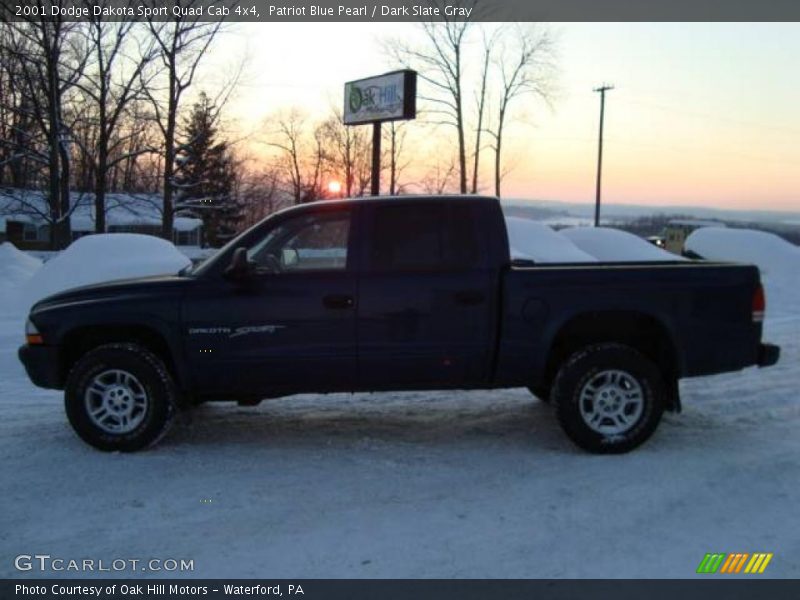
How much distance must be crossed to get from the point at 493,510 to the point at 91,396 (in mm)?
3000

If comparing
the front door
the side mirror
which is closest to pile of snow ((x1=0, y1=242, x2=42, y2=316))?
the front door

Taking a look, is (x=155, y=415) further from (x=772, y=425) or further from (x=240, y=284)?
(x=772, y=425)

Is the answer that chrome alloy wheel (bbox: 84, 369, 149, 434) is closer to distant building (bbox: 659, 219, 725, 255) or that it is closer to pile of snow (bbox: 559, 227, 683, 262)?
pile of snow (bbox: 559, 227, 683, 262)

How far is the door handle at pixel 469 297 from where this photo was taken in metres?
5.12

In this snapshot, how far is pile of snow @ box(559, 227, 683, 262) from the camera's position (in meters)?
17.6

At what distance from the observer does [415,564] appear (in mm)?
3525

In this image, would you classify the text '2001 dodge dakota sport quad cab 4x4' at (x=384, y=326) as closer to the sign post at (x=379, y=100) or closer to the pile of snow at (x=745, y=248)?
the pile of snow at (x=745, y=248)

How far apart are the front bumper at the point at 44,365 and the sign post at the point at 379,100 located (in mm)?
13817

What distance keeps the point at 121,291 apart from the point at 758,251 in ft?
54.9

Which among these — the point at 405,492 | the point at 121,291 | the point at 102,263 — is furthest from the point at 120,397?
the point at 102,263

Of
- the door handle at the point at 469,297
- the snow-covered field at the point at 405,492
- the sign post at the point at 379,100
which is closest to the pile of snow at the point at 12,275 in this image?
the snow-covered field at the point at 405,492

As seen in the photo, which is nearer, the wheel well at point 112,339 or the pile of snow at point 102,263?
the wheel well at point 112,339

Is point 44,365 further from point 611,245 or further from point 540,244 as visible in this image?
point 611,245

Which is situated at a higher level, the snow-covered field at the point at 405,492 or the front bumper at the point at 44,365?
the front bumper at the point at 44,365
